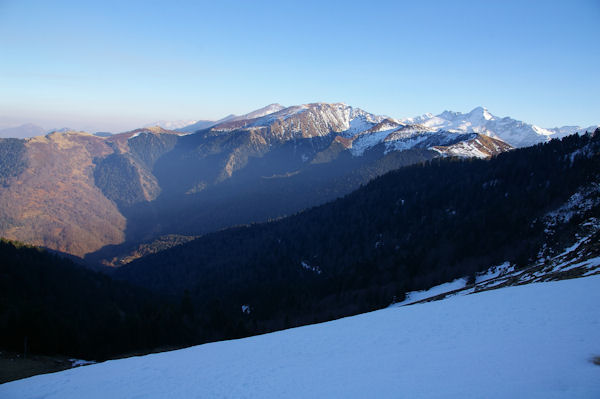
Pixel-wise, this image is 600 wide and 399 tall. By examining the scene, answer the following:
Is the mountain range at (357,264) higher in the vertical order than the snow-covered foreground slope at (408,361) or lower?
lower

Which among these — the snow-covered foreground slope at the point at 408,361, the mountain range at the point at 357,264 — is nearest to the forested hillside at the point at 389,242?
the mountain range at the point at 357,264

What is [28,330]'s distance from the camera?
141 ft

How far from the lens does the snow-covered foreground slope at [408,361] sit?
13.9 meters

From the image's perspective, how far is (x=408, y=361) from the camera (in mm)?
17609

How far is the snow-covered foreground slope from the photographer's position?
45.5 feet

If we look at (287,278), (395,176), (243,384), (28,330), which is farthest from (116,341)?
(395,176)

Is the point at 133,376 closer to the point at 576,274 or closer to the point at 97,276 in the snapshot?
the point at 576,274

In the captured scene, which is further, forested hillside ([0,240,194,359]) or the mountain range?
the mountain range

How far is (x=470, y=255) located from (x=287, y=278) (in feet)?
244

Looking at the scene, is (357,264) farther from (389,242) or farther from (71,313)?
(71,313)

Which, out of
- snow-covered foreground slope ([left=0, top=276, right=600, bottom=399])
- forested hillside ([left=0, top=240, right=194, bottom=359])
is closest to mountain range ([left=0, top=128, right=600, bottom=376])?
forested hillside ([left=0, top=240, right=194, bottom=359])

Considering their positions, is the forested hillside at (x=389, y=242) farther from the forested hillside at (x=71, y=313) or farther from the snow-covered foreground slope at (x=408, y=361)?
the snow-covered foreground slope at (x=408, y=361)

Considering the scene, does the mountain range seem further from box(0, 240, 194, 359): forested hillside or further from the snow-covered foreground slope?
the snow-covered foreground slope

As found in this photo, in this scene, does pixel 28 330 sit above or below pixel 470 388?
below
